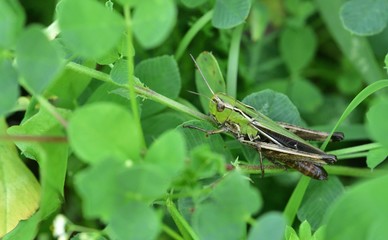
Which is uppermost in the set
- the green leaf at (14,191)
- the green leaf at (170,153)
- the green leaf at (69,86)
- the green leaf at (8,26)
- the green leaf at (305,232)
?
the green leaf at (8,26)

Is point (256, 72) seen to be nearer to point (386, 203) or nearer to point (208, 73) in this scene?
point (208, 73)

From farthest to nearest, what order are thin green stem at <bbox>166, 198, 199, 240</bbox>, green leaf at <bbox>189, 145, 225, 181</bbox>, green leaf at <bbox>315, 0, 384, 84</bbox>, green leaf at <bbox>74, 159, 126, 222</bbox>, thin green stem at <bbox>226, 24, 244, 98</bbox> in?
green leaf at <bbox>315, 0, 384, 84</bbox> → thin green stem at <bbox>226, 24, 244, 98</bbox> → thin green stem at <bbox>166, 198, 199, 240</bbox> → green leaf at <bbox>189, 145, 225, 181</bbox> → green leaf at <bbox>74, 159, 126, 222</bbox>

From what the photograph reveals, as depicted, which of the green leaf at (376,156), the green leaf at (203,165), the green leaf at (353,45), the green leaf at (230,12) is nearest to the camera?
the green leaf at (203,165)

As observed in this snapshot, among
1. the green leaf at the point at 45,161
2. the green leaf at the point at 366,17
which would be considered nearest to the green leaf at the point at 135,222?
the green leaf at the point at 45,161

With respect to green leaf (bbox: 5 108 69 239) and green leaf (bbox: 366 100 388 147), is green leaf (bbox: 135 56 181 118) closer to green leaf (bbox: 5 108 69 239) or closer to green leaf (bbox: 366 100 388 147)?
green leaf (bbox: 5 108 69 239)

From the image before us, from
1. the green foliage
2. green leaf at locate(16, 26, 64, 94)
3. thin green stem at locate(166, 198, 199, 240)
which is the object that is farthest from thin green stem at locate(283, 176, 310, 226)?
green leaf at locate(16, 26, 64, 94)

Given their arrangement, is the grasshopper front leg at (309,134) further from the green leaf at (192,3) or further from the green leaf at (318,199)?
the green leaf at (192,3)
